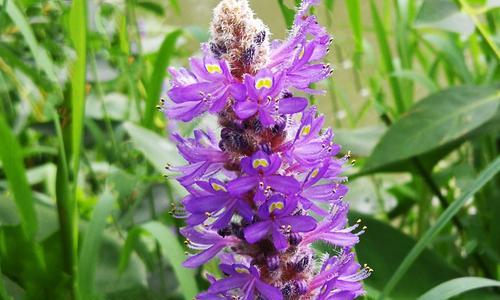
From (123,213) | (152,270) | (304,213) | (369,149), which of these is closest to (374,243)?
(369,149)

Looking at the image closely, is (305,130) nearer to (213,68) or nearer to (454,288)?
(213,68)

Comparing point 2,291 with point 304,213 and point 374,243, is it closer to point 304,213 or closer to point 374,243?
point 304,213

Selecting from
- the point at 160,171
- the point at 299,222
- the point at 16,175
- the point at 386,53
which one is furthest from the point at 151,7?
the point at 299,222

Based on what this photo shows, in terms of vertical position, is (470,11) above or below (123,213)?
above

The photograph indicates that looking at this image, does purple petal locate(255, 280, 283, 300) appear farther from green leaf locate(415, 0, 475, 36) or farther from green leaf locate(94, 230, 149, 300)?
green leaf locate(415, 0, 475, 36)

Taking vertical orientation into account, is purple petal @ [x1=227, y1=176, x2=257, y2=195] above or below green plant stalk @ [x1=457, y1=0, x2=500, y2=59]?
below

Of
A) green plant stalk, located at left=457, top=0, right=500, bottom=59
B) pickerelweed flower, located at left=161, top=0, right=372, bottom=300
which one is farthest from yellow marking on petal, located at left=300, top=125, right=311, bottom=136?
green plant stalk, located at left=457, top=0, right=500, bottom=59
